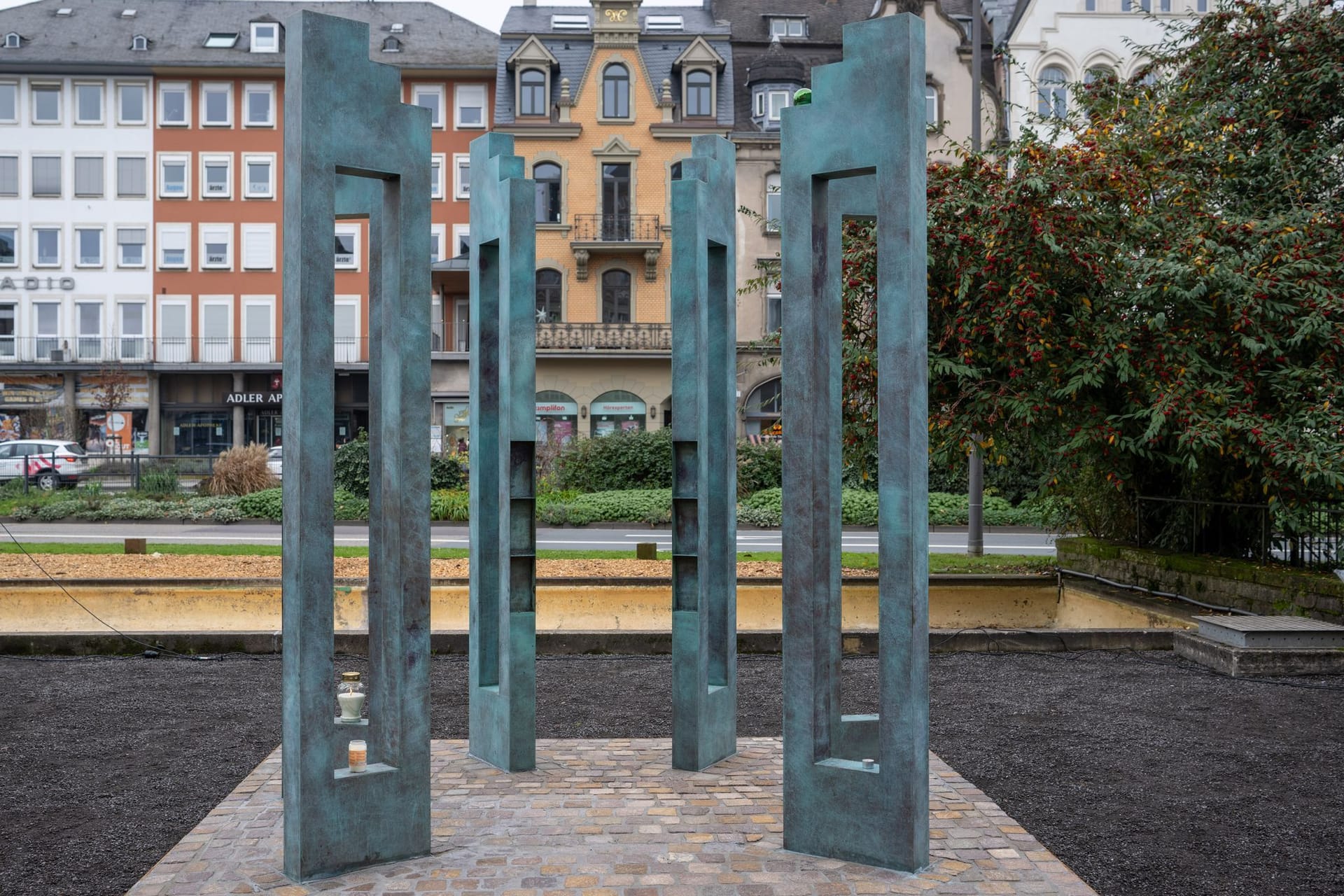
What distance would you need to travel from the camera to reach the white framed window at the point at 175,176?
4356 centimetres

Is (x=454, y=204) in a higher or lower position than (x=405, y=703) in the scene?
higher

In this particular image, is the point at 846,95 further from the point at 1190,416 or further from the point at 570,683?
the point at 1190,416

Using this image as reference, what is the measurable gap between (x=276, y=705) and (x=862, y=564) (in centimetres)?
797

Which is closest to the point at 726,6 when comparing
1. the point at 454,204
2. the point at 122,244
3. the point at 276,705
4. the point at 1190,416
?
the point at 454,204

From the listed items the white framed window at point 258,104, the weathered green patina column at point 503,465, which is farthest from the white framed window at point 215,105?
the weathered green patina column at point 503,465

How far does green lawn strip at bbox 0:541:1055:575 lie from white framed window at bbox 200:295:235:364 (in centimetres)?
2823

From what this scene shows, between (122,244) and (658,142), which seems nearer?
(658,142)

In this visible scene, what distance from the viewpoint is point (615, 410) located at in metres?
39.3

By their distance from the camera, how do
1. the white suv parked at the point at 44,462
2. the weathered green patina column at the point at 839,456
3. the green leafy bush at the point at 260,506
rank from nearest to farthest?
the weathered green patina column at the point at 839,456 < the green leafy bush at the point at 260,506 < the white suv parked at the point at 44,462

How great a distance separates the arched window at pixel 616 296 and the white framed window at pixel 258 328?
1245cm

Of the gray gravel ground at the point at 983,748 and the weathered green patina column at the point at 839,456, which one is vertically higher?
the weathered green patina column at the point at 839,456

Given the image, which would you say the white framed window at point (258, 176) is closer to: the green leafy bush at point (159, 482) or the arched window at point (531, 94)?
the arched window at point (531, 94)

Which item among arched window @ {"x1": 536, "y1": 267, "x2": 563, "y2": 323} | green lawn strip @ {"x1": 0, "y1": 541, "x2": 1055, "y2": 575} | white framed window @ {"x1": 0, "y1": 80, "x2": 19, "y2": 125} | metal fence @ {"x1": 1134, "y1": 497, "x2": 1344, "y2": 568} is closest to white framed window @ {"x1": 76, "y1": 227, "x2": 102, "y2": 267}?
white framed window @ {"x1": 0, "y1": 80, "x2": 19, "y2": 125}

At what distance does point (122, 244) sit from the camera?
43.8 meters
